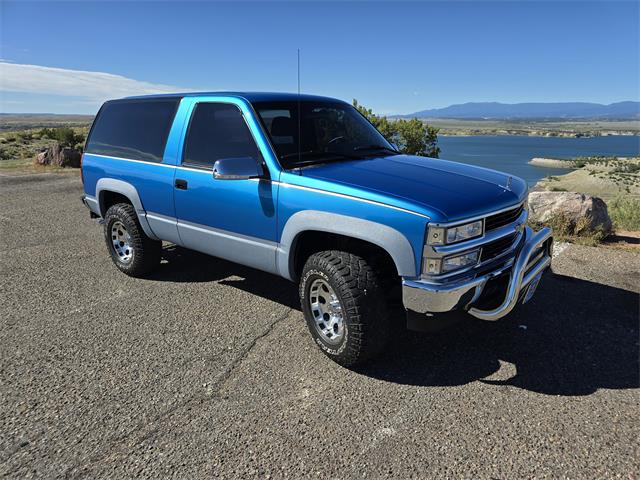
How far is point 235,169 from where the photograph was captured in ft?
11.4

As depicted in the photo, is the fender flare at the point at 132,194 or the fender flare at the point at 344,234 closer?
the fender flare at the point at 344,234

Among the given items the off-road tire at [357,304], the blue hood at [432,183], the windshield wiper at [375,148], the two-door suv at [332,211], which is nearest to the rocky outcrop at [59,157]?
the two-door suv at [332,211]

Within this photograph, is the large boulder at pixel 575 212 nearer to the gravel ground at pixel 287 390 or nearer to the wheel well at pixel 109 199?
the gravel ground at pixel 287 390

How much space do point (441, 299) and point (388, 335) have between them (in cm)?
57

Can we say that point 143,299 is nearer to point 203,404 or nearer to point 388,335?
point 203,404

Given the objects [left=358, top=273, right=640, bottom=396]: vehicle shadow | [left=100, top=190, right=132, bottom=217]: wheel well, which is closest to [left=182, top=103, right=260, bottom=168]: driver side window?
[left=100, top=190, right=132, bottom=217]: wheel well

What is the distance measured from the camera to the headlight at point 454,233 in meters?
2.87

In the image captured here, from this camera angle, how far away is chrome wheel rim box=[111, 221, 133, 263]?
17.4 ft

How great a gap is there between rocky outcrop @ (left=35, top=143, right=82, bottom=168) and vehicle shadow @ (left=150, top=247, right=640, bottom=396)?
47.2 feet

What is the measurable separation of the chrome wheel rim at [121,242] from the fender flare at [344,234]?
245 centimetres

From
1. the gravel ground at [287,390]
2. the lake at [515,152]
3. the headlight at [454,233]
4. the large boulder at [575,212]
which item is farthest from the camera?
the lake at [515,152]

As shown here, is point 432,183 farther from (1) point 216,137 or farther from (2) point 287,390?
(1) point 216,137

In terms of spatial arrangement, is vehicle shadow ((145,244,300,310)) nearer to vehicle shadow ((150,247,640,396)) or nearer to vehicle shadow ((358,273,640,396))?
vehicle shadow ((150,247,640,396))

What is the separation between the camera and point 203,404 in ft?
9.89
